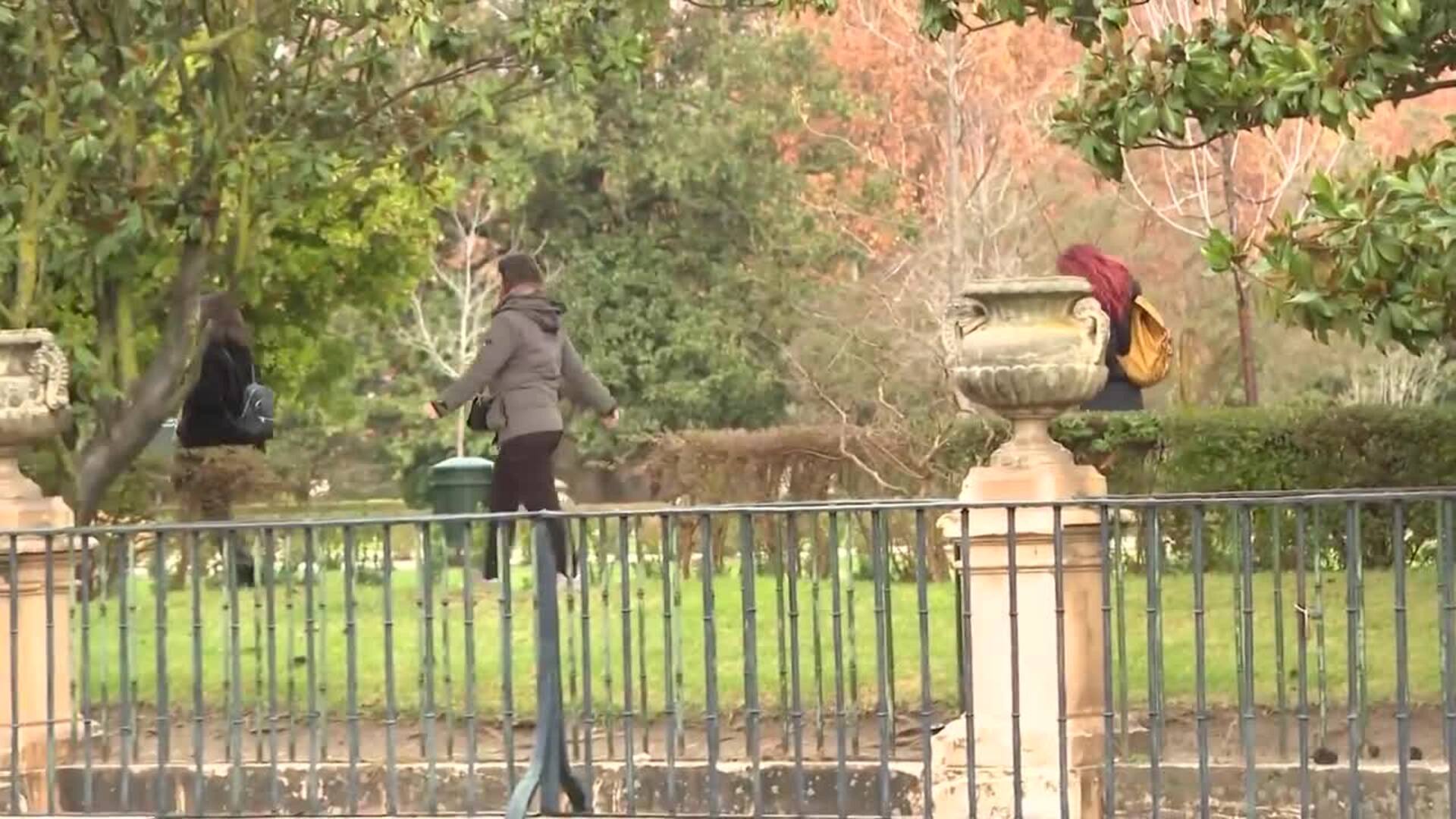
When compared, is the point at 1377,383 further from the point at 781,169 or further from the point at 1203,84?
the point at 1203,84

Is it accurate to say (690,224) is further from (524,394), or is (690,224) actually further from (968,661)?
(968,661)

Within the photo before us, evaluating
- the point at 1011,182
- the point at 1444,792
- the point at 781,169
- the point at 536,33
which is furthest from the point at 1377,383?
the point at 1444,792

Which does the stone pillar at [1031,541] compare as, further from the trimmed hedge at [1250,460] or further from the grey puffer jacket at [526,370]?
the grey puffer jacket at [526,370]

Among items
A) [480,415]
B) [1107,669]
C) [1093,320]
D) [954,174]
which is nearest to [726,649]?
[480,415]

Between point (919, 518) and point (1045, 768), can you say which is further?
point (1045, 768)

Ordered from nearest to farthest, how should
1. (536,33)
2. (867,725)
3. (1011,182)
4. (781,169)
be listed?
(867,725) < (536,33) < (1011,182) < (781,169)

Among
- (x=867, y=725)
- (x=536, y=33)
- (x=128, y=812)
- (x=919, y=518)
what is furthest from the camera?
(x=536, y=33)

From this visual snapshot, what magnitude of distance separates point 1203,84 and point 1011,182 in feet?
88.4

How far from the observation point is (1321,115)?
350 inches

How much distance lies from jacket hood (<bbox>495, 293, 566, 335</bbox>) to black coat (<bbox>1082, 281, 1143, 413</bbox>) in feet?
9.18

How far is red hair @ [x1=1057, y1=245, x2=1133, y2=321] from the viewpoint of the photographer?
12.2 m

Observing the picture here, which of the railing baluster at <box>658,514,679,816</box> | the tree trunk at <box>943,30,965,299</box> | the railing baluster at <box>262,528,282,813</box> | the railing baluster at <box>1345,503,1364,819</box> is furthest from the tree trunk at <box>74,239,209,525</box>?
the tree trunk at <box>943,30,965,299</box>

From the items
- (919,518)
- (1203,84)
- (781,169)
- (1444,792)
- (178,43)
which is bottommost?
(1444,792)

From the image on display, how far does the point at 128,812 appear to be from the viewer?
30.6ft
